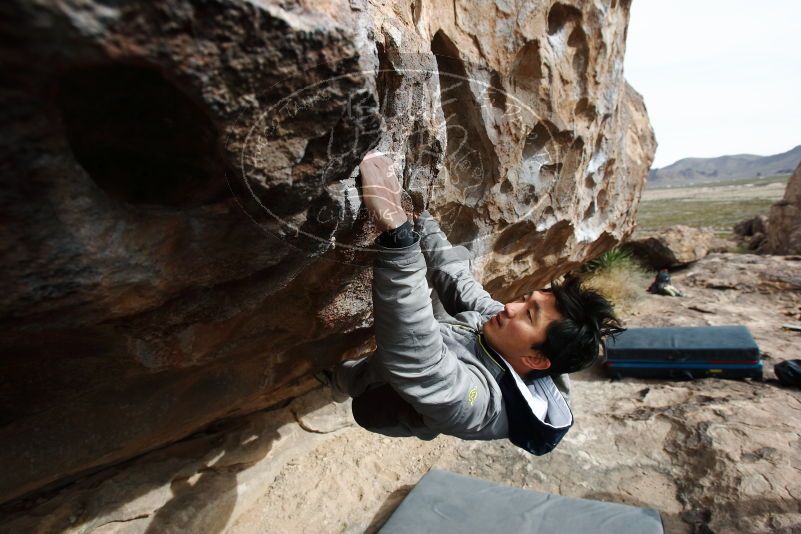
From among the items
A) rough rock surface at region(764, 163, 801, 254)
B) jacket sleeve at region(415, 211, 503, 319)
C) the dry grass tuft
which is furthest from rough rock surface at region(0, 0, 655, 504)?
rough rock surface at region(764, 163, 801, 254)

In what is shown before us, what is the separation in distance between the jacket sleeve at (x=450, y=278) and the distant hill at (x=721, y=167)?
119 m

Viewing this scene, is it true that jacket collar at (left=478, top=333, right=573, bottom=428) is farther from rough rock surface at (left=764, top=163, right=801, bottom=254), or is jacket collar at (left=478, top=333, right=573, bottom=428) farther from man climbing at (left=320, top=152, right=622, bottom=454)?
rough rock surface at (left=764, top=163, right=801, bottom=254)

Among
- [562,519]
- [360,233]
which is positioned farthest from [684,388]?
[360,233]

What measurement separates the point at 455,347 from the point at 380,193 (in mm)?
763

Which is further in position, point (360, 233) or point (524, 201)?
point (524, 201)

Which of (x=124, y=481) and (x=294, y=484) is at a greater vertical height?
(x=124, y=481)

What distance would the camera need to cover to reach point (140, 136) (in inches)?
41.1

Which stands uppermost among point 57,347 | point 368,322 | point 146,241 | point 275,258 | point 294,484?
point 146,241

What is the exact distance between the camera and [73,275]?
3.40 feet

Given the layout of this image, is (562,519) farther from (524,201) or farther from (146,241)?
(146,241)

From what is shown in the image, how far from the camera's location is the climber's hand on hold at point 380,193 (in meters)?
1.36

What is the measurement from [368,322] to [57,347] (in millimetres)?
1288

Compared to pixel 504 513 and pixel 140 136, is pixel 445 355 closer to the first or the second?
pixel 140 136

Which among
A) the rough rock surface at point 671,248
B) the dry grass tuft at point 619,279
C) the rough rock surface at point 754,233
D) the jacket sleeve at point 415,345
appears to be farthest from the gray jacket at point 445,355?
the rough rock surface at point 754,233
